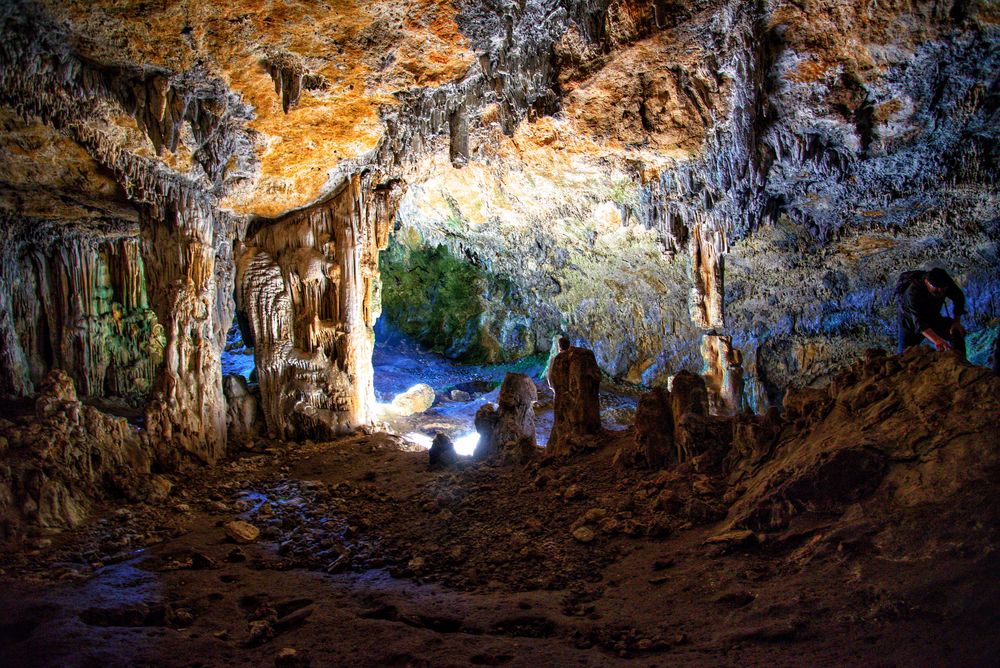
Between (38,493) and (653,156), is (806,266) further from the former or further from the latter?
(38,493)

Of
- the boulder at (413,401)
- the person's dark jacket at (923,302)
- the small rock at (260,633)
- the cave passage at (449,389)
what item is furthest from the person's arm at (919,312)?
the boulder at (413,401)

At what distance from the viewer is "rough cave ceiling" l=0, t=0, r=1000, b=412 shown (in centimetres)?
695

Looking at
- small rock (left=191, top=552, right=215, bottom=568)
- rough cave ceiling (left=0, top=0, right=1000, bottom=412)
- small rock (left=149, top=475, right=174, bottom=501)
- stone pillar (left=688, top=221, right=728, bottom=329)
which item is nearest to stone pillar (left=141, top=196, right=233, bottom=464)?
rough cave ceiling (left=0, top=0, right=1000, bottom=412)

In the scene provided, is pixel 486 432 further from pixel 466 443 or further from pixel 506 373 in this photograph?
pixel 466 443

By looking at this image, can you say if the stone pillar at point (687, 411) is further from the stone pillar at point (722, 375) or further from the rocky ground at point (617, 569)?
the stone pillar at point (722, 375)

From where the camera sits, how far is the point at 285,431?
10.0m

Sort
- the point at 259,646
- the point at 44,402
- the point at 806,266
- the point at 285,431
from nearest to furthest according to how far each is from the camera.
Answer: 1. the point at 259,646
2. the point at 44,402
3. the point at 285,431
4. the point at 806,266

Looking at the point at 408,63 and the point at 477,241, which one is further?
the point at 477,241

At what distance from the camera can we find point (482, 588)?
16.1 feet

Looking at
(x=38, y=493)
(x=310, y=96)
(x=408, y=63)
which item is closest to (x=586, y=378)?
(x=408, y=63)

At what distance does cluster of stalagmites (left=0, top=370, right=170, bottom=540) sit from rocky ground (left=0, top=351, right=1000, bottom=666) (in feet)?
0.97

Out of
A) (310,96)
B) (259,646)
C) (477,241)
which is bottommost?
(259,646)

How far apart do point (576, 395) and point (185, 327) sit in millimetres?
5269

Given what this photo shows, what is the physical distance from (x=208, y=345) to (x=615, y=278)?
9.93 meters
